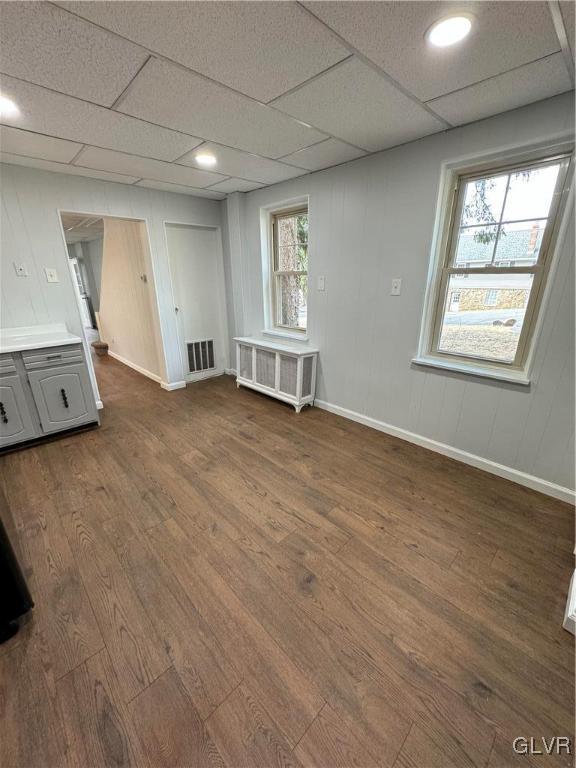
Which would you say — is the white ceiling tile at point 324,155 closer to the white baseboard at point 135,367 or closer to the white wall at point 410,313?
the white wall at point 410,313

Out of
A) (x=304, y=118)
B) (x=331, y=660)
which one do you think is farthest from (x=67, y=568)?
(x=304, y=118)

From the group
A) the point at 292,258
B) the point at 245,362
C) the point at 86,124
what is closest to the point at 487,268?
the point at 292,258

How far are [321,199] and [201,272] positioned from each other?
2.06 m

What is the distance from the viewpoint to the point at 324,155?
2.55 meters

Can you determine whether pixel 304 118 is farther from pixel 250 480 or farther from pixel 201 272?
pixel 201 272

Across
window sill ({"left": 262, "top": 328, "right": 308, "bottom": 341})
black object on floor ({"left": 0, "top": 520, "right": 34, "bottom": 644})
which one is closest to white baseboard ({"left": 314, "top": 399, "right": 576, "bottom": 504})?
window sill ({"left": 262, "top": 328, "right": 308, "bottom": 341})

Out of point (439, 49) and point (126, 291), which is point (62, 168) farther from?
point (439, 49)

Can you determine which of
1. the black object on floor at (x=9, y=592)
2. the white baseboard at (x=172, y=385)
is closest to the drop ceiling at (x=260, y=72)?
the black object on floor at (x=9, y=592)

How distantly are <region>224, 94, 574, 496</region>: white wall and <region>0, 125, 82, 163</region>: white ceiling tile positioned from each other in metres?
1.86

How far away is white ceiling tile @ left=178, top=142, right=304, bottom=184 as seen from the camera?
2424mm

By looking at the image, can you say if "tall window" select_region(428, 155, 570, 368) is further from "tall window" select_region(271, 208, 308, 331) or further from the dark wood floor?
"tall window" select_region(271, 208, 308, 331)

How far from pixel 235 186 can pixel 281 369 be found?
83.6 inches

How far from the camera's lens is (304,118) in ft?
6.31

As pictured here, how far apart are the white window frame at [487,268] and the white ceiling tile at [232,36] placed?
4.26 feet
